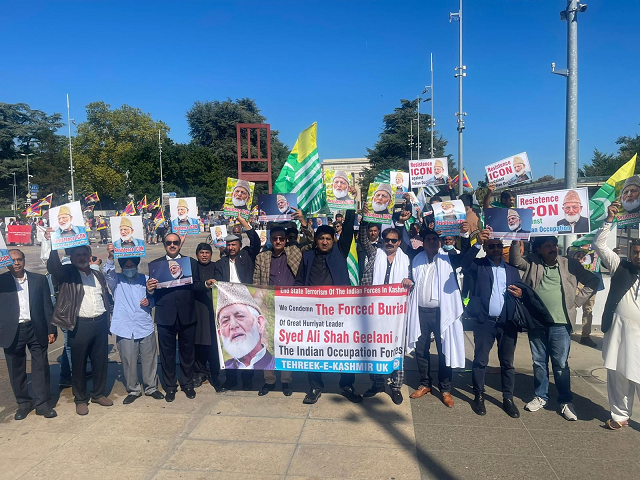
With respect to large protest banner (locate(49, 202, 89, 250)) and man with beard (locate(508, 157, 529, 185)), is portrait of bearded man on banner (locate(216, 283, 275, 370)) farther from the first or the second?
man with beard (locate(508, 157, 529, 185))

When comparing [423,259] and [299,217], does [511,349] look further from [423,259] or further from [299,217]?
[299,217]

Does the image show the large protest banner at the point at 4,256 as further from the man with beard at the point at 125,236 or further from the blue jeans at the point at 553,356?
the blue jeans at the point at 553,356

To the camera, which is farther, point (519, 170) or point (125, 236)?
point (519, 170)

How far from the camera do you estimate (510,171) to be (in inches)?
300

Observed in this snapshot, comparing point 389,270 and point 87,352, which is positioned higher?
point 389,270

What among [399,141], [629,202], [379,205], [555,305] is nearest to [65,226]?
[379,205]

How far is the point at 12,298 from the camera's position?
5.29 metres

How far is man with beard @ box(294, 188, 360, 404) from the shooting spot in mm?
5594

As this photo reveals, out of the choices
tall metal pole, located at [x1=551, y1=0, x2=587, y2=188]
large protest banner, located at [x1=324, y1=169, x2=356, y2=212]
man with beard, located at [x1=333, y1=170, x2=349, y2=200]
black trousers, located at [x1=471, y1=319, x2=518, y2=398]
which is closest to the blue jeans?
black trousers, located at [x1=471, y1=319, x2=518, y2=398]

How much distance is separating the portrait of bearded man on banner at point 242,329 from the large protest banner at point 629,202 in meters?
4.02

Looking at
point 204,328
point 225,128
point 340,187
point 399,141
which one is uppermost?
point 225,128

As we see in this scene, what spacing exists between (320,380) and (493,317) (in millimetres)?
2028

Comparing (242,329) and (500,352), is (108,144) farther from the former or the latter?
(500,352)

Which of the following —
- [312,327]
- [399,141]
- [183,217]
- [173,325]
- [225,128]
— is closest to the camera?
[312,327]
